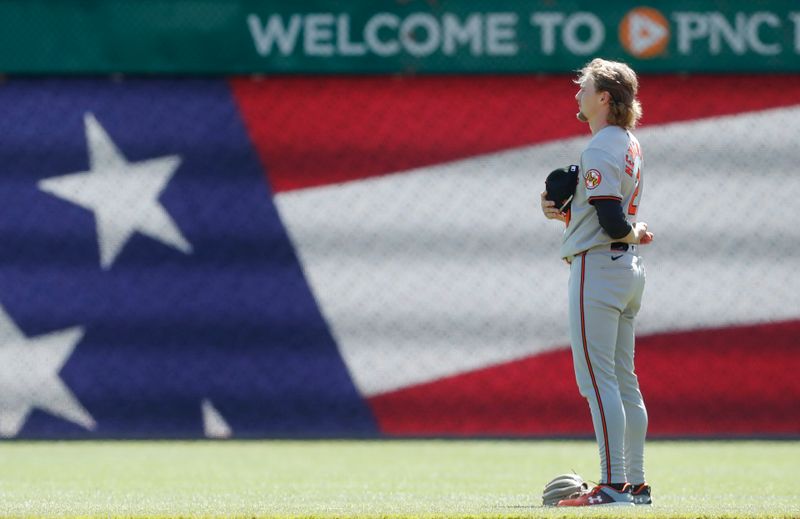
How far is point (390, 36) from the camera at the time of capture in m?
7.67

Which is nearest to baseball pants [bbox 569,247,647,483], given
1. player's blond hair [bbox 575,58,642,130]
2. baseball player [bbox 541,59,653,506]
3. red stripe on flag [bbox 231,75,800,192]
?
baseball player [bbox 541,59,653,506]

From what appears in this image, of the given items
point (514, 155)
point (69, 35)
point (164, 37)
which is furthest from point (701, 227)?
point (69, 35)

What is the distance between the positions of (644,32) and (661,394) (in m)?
2.06

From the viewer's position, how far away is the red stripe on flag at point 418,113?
7664 mm

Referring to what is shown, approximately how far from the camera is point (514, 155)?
7.67 metres

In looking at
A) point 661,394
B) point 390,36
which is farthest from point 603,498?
point 390,36

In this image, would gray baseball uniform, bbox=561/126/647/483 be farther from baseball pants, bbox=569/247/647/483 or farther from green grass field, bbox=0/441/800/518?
green grass field, bbox=0/441/800/518

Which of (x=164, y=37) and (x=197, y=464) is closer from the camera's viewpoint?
(x=197, y=464)

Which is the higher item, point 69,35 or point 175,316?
point 69,35

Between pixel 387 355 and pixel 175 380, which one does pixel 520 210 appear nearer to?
pixel 387 355

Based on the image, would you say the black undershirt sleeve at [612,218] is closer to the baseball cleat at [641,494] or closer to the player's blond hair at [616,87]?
the player's blond hair at [616,87]

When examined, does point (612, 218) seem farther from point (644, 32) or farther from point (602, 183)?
point (644, 32)

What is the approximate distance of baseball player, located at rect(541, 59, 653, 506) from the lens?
4320 millimetres

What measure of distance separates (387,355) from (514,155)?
1.35 metres
